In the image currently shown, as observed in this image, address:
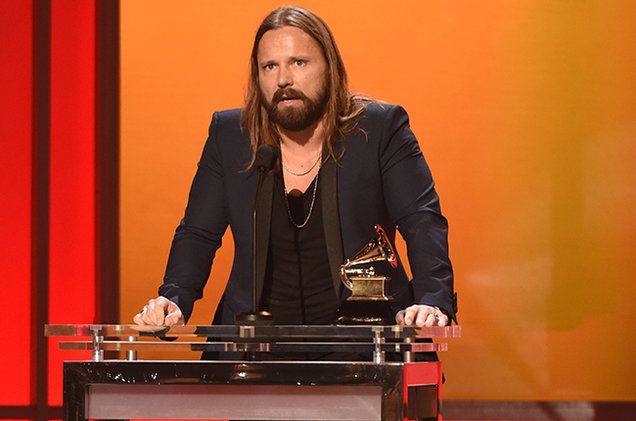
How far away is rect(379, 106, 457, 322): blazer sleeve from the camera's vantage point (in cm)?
267

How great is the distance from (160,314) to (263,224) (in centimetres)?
39

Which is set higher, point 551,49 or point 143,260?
point 551,49

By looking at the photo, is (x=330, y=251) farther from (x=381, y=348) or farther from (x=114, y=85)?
(x=114, y=85)

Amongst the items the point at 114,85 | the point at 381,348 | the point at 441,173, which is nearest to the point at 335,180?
the point at 381,348

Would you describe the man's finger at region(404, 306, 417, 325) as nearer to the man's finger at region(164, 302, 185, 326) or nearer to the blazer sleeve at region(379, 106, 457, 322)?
the blazer sleeve at region(379, 106, 457, 322)

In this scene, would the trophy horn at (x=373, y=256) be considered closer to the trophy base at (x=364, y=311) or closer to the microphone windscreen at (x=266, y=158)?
the trophy base at (x=364, y=311)

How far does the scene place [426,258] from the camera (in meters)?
2.71

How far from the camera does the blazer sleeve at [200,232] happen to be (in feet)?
9.16

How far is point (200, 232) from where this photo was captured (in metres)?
2.89

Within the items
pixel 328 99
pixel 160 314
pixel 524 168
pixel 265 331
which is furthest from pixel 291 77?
pixel 524 168

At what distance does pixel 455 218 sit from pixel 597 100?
2.26 feet

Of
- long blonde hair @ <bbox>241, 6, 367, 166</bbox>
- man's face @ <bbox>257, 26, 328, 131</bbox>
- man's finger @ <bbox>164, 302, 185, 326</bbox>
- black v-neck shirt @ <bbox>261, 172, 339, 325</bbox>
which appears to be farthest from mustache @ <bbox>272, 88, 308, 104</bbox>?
man's finger @ <bbox>164, 302, 185, 326</bbox>

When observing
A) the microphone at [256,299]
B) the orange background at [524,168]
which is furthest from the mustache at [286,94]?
the orange background at [524,168]

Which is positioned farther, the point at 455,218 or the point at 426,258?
the point at 455,218
